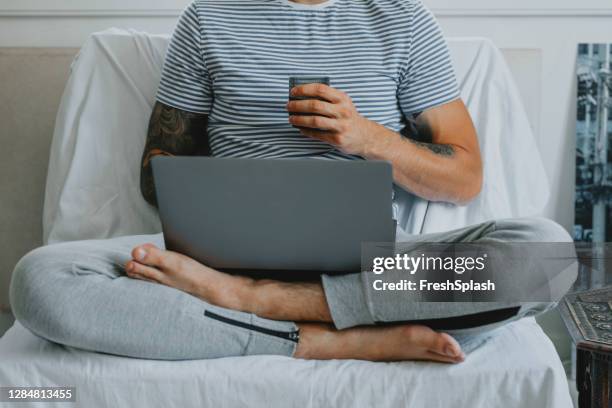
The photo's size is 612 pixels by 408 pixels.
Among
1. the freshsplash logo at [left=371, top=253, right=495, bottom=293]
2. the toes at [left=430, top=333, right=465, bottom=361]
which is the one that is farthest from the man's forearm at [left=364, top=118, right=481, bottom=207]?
the toes at [left=430, top=333, right=465, bottom=361]

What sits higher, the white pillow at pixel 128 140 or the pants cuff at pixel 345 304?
the white pillow at pixel 128 140

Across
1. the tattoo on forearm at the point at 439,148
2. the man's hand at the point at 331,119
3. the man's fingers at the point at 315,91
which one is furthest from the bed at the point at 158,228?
the man's fingers at the point at 315,91

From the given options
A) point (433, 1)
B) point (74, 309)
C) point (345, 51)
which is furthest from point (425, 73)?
point (74, 309)

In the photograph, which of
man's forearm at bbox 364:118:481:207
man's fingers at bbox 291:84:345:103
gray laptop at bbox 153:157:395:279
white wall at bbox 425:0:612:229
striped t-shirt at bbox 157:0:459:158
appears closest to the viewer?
gray laptop at bbox 153:157:395:279

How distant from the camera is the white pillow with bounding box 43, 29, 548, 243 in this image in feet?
5.14

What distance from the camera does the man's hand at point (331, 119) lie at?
4.00ft

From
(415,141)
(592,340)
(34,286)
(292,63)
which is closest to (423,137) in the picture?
(415,141)

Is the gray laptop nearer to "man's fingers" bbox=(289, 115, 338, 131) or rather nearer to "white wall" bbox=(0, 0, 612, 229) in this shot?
"man's fingers" bbox=(289, 115, 338, 131)

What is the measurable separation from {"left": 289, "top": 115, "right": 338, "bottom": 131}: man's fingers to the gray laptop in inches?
8.5

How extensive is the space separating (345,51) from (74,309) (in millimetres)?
716

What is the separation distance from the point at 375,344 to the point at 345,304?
0.07m

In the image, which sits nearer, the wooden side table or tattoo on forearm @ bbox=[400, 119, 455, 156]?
the wooden side table

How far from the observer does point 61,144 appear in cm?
161

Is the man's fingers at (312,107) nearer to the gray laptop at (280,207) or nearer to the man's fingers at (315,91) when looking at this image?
the man's fingers at (315,91)
